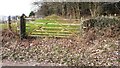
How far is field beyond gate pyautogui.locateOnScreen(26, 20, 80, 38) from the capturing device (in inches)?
358

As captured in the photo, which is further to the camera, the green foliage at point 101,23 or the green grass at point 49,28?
the green grass at point 49,28

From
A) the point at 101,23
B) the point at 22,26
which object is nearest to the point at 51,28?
the point at 22,26

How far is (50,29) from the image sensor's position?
945 cm

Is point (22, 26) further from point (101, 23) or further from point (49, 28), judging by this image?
point (101, 23)

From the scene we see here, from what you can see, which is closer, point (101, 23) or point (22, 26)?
point (101, 23)

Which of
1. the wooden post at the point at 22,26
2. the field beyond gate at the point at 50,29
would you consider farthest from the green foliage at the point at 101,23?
the wooden post at the point at 22,26

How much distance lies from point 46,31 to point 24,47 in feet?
6.61

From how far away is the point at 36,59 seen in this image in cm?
617

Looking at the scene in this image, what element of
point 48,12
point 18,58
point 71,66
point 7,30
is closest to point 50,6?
point 48,12

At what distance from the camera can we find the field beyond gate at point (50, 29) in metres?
9.10

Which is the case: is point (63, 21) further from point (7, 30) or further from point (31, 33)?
point (7, 30)

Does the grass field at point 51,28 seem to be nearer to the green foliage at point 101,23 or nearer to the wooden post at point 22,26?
the wooden post at point 22,26

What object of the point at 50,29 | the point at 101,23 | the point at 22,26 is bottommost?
the point at 50,29

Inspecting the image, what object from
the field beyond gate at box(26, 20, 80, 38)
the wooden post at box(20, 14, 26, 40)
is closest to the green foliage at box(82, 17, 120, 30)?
the field beyond gate at box(26, 20, 80, 38)
